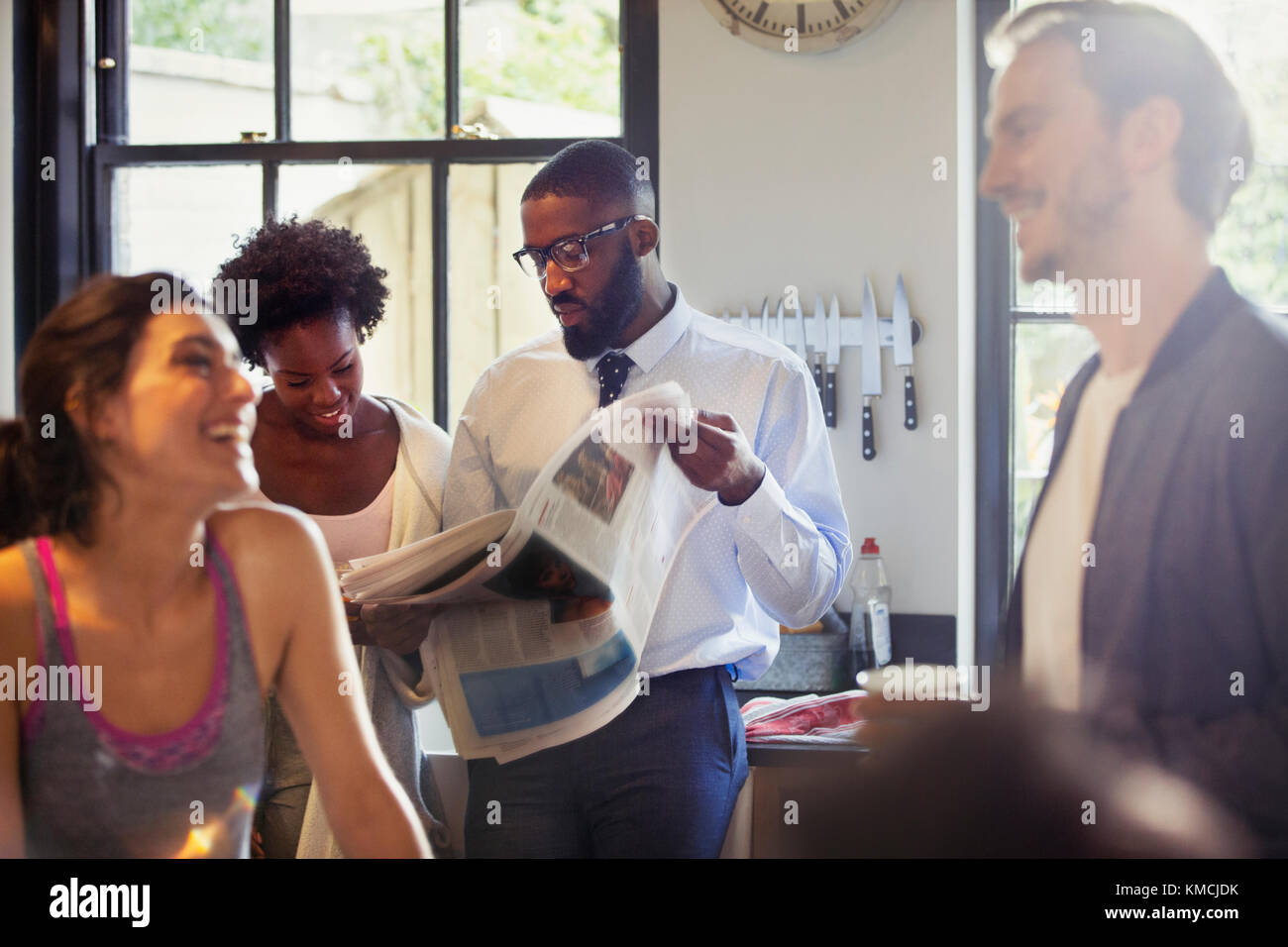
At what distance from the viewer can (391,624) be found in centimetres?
117

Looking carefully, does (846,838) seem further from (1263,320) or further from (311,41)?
(311,41)

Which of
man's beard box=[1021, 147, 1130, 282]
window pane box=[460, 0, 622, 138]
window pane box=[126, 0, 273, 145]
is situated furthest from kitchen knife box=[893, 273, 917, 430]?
window pane box=[126, 0, 273, 145]

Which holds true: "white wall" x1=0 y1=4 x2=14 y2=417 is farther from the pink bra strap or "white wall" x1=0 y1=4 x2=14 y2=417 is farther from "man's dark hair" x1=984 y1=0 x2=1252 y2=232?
"man's dark hair" x1=984 y1=0 x2=1252 y2=232

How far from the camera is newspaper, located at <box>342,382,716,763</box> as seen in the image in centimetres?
110

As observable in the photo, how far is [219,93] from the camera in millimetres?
1853

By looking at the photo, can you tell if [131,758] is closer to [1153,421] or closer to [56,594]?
[56,594]

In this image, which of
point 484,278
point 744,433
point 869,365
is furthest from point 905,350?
point 484,278

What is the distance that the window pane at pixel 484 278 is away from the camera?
1.76m

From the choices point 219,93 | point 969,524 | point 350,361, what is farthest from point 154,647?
point 219,93

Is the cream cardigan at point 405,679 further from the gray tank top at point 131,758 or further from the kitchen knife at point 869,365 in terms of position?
the kitchen knife at point 869,365

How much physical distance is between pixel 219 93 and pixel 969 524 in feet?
4.54

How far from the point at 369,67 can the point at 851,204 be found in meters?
0.87

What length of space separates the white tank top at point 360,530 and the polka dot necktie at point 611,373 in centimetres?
26
